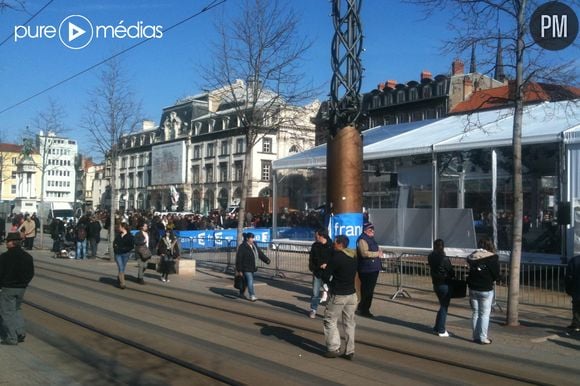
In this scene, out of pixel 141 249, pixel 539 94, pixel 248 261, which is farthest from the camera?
pixel 141 249

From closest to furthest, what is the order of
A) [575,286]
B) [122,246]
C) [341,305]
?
1. [341,305]
2. [575,286]
3. [122,246]

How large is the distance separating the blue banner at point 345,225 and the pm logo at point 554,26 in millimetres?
5328

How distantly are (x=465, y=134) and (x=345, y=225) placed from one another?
7.70m

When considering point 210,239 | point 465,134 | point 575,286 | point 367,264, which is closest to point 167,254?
point 210,239

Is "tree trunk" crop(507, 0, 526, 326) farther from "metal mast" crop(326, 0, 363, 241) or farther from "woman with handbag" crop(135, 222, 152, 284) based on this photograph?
"woman with handbag" crop(135, 222, 152, 284)

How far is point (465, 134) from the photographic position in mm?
19625

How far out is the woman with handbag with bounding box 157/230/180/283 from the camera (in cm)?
1862

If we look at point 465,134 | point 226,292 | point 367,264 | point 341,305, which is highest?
point 465,134

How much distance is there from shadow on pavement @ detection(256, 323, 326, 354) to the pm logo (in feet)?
23.4

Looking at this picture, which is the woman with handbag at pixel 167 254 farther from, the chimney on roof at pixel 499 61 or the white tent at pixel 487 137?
the chimney on roof at pixel 499 61

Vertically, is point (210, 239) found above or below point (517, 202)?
below

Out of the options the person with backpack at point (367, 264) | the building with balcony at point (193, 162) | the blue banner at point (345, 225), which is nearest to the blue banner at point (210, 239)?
the blue banner at point (345, 225)

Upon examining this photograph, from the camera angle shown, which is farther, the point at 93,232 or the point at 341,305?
the point at 93,232

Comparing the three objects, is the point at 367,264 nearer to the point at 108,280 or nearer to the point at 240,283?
the point at 240,283
